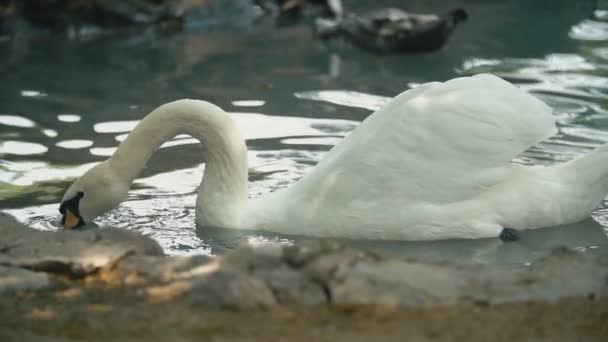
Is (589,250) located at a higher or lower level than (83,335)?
lower

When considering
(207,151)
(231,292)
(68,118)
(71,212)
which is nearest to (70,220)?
(71,212)

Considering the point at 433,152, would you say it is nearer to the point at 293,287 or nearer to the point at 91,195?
the point at 91,195

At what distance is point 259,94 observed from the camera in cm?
1122

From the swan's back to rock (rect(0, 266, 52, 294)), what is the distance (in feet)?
6.76

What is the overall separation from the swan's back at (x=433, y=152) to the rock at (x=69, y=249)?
4.60 ft

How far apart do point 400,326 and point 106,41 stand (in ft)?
36.3

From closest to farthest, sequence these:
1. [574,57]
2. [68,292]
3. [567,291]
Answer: [567,291] → [68,292] → [574,57]

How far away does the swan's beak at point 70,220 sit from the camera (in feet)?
23.1

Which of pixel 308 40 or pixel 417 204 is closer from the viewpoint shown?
pixel 417 204

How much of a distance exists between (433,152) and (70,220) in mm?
2215

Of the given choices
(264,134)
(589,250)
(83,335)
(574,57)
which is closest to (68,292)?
(83,335)

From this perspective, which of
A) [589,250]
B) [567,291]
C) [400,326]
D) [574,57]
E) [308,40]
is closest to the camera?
[400,326]

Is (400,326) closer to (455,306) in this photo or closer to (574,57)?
(455,306)

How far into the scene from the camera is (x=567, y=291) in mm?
4699
